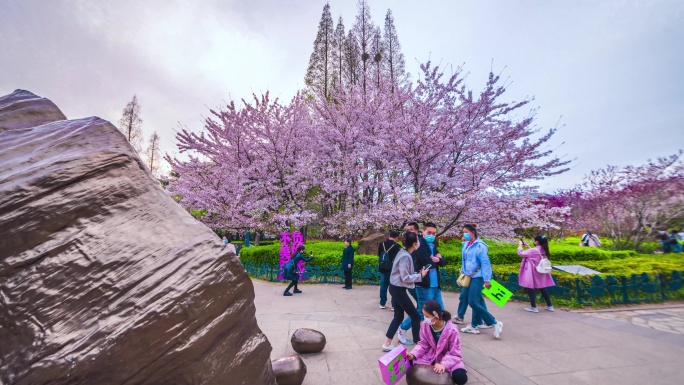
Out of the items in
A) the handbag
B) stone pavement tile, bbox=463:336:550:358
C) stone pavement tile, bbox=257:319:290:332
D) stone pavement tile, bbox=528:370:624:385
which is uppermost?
the handbag

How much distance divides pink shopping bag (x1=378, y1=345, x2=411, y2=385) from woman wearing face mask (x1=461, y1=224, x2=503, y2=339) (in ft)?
7.74

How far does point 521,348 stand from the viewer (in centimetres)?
477

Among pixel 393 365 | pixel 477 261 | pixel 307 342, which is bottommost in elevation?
pixel 307 342

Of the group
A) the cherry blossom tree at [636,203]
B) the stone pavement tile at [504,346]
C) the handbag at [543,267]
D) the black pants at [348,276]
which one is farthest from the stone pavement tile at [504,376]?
the cherry blossom tree at [636,203]

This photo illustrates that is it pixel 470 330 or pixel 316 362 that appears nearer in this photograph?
pixel 316 362

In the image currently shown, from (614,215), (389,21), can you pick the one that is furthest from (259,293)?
(389,21)

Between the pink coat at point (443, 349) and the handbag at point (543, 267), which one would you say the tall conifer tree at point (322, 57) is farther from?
the pink coat at point (443, 349)

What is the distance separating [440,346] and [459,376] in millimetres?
339

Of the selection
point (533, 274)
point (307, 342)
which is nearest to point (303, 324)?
point (307, 342)

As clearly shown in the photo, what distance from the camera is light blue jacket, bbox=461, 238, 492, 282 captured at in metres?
5.30

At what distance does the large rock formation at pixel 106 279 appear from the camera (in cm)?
161

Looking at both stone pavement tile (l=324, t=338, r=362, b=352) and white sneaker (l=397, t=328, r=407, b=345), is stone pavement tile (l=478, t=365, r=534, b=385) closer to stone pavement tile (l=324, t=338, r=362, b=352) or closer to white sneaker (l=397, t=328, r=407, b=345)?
white sneaker (l=397, t=328, r=407, b=345)

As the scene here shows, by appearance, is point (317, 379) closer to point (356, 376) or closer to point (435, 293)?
point (356, 376)

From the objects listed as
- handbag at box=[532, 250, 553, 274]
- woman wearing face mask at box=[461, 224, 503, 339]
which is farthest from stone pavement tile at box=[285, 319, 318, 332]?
handbag at box=[532, 250, 553, 274]
